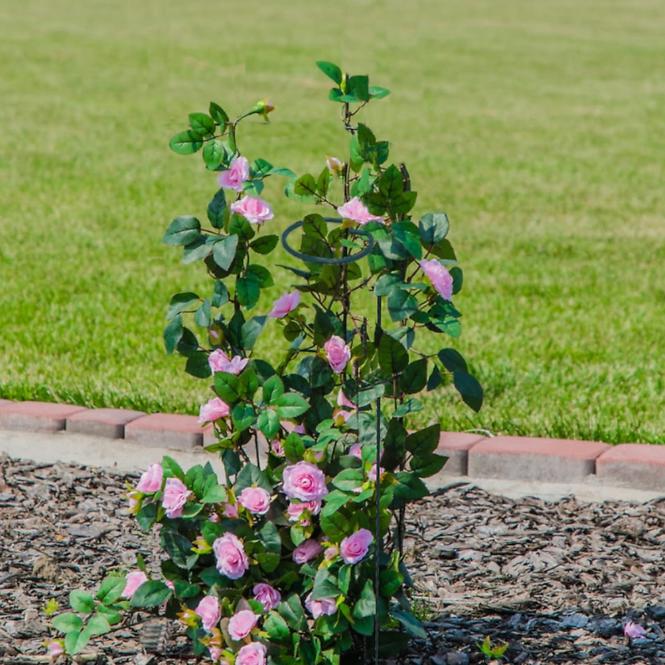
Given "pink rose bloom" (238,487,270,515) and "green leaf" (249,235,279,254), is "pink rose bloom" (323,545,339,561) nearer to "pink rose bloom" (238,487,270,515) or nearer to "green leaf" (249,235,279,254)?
"pink rose bloom" (238,487,270,515)

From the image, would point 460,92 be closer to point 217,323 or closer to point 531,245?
point 531,245

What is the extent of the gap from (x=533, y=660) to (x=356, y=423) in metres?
0.73

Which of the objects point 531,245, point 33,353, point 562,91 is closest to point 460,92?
point 562,91

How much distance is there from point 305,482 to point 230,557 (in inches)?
8.5

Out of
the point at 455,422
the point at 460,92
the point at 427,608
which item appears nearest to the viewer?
the point at 427,608

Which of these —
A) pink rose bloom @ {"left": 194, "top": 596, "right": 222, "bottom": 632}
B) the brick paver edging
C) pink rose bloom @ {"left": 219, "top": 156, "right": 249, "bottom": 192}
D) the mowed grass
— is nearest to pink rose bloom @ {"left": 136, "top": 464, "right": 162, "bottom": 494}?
pink rose bloom @ {"left": 194, "top": 596, "right": 222, "bottom": 632}

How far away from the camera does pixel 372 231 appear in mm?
2551

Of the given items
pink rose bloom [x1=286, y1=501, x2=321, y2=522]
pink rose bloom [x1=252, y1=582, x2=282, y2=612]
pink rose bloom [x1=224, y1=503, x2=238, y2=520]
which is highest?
pink rose bloom [x1=286, y1=501, x2=321, y2=522]

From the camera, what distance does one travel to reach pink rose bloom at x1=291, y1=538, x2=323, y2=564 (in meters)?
2.72

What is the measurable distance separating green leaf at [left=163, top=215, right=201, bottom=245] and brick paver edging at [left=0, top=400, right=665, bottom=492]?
1821 mm

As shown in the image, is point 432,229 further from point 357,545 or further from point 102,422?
point 102,422

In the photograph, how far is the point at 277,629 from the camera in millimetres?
2676

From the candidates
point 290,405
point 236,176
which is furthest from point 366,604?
point 236,176

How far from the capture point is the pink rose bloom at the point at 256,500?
8.80ft
